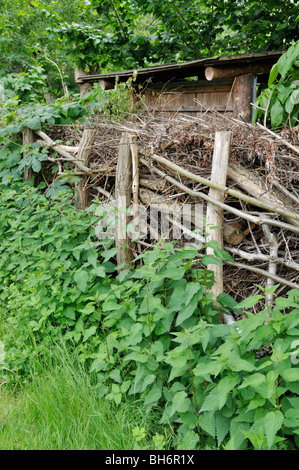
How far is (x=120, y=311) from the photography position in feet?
9.48

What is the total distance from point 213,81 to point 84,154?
10.3 feet

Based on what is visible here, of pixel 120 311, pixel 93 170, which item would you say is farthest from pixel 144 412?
pixel 93 170

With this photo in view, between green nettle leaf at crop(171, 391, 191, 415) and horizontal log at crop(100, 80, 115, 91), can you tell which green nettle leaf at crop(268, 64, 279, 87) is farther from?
horizontal log at crop(100, 80, 115, 91)

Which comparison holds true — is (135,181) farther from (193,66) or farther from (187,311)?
(193,66)

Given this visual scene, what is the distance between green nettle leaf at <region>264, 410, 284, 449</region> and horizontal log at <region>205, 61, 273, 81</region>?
15.4 ft

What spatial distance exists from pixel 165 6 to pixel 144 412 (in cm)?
808

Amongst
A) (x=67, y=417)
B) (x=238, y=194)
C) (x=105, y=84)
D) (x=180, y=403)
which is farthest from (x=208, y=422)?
(x=105, y=84)

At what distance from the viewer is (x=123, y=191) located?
3.66 meters

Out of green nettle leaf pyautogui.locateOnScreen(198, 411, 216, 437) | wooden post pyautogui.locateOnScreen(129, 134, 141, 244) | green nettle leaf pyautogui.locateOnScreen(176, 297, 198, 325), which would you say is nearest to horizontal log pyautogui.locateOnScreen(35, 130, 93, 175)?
wooden post pyautogui.locateOnScreen(129, 134, 141, 244)

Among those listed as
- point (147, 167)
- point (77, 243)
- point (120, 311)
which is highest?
point (147, 167)

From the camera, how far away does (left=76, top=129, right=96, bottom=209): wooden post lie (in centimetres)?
416

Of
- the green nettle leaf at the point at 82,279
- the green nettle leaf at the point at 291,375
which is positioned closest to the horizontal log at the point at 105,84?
the green nettle leaf at the point at 82,279

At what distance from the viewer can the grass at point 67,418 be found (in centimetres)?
246
